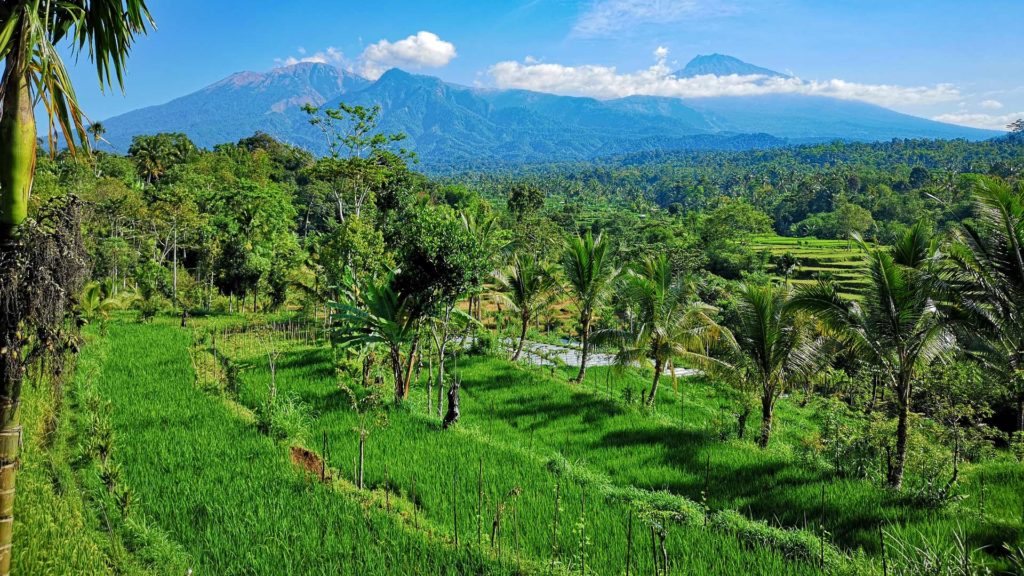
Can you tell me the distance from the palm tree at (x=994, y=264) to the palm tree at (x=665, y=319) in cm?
537

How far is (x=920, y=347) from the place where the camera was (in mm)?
7266

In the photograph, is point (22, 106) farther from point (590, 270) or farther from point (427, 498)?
point (590, 270)

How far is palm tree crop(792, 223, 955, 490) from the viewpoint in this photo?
7230 mm

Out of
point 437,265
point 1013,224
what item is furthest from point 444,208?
point 1013,224

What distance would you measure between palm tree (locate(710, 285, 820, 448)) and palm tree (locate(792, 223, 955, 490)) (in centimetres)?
170

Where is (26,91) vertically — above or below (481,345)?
above

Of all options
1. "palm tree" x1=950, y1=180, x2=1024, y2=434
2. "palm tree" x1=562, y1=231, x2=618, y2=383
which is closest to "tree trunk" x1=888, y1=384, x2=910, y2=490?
"palm tree" x1=950, y1=180, x2=1024, y2=434

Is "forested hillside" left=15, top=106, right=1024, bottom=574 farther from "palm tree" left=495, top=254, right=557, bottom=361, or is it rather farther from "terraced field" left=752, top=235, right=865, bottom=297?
"terraced field" left=752, top=235, right=865, bottom=297

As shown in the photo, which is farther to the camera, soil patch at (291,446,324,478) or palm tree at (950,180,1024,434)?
soil patch at (291,446,324,478)

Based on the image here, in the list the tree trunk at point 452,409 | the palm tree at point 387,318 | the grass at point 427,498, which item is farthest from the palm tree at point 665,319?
the tree trunk at point 452,409

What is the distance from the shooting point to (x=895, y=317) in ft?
23.9

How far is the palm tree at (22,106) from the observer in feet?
8.48

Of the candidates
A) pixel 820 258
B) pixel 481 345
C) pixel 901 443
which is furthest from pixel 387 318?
pixel 820 258

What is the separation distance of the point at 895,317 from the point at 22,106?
30.6 feet
